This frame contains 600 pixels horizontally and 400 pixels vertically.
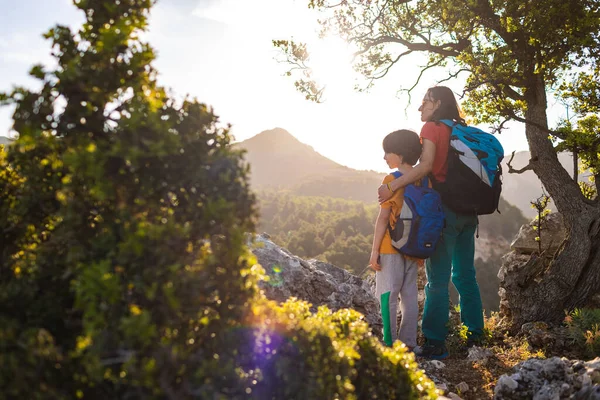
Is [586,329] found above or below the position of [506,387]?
above

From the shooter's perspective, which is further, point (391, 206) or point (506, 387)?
point (391, 206)

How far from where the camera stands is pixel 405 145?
4.63 metres

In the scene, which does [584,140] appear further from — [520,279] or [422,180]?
[422,180]

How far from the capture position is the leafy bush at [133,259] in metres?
1.64

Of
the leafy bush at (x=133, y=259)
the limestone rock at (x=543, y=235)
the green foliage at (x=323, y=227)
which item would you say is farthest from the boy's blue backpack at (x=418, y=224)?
the green foliage at (x=323, y=227)

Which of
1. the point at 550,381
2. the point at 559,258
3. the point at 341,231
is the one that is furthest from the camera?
→ the point at 341,231

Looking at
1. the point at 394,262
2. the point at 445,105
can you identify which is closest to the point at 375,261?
the point at 394,262

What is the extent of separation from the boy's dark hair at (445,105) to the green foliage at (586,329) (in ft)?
9.27

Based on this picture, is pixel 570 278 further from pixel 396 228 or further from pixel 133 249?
pixel 133 249

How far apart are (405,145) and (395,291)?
58.2 inches

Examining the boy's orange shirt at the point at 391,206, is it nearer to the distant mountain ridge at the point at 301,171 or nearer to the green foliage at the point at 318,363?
the green foliage at the point at 318,363

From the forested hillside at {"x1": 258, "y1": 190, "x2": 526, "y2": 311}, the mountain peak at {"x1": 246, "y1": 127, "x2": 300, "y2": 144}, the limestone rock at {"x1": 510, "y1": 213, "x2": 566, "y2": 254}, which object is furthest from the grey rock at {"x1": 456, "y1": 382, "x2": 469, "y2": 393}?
the mountain peak at {"x1": 246, "y1": 127, "x2": 300, "y2": 144}

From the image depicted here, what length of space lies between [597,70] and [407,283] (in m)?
5.62

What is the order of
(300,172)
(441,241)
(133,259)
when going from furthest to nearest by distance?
(300,172) → (441,241) → (133,259)
